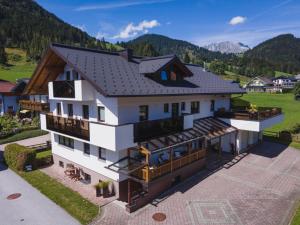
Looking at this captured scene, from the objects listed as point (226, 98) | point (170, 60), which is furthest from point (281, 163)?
point (170, 60)

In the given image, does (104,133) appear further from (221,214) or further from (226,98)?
(226,98)

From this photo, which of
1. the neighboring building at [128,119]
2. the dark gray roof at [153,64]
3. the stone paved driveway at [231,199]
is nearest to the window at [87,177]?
the neighboring building at [128,119]

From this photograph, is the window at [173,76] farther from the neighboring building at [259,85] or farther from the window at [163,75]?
the neighboring building at [259,85]

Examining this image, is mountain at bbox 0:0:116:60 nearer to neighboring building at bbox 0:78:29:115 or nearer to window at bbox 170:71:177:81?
neighboring building at bbox 0:78:29:115

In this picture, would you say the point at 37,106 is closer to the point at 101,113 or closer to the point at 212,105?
the point at 101,113

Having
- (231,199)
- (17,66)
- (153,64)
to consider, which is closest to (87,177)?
(153,64)

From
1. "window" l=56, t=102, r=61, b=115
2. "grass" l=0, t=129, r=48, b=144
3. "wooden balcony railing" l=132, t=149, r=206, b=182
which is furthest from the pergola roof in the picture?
"grass" l=0, t=129, r=48, b=144
